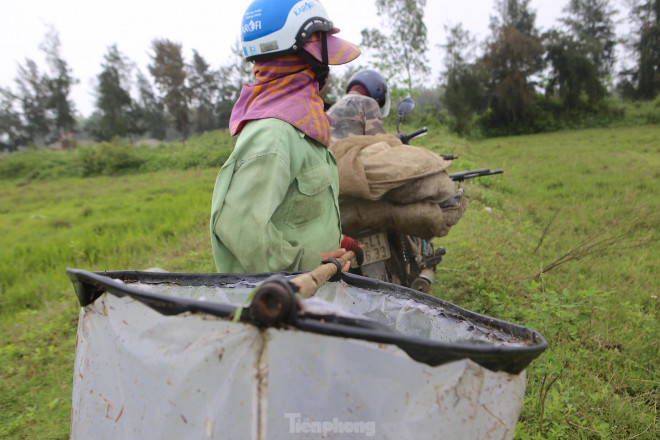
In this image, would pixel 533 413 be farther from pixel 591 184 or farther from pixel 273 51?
pixel 591 184

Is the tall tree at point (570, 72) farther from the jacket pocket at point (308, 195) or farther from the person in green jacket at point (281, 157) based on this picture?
the jacket pocket at point (308, 195)

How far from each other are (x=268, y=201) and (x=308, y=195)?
9.7 inches

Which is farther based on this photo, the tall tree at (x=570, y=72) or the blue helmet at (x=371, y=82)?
the tall tree at (x=570, y=72)

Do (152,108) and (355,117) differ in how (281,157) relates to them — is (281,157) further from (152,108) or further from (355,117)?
(152,108)

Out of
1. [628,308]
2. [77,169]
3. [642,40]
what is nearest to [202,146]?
[77,169]

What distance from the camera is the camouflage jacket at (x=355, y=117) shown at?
301 centimetres

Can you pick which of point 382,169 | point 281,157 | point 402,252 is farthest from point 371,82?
point 281,157

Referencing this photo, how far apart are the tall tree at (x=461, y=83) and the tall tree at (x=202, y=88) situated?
17473 millimetres

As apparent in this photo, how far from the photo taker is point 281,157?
1.33 metres

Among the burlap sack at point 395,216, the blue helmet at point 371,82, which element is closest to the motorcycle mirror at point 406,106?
the blue helmet at point 371,82

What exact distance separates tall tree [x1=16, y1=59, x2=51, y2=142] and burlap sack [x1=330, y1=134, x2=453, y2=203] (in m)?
34.9

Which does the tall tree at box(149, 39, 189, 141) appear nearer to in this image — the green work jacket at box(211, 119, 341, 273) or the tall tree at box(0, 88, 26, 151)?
the tall tree at box(0, 88, 26, 151)

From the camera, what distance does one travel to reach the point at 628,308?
268 cm

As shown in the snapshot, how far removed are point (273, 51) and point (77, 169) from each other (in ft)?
69.5
